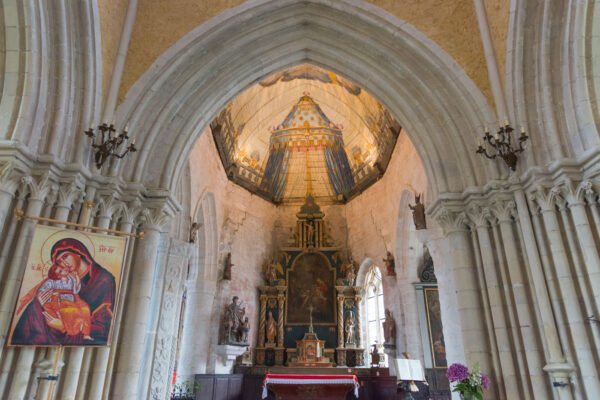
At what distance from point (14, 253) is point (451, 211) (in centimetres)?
574

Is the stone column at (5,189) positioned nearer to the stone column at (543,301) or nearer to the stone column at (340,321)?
the stone column at (543,301)

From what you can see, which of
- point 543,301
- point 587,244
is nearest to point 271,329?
point 543,301

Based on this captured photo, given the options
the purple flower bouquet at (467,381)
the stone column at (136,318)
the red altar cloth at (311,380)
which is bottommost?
the red altar cloth at (311,380)

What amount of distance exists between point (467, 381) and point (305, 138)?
1210cm

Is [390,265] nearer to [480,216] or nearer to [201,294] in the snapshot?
[201,294]

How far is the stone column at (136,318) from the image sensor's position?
5039 millimetres

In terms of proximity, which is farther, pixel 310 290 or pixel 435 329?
pixel 310 290

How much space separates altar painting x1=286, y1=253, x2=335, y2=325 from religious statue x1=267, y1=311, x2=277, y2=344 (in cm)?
56

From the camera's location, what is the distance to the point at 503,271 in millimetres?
5293

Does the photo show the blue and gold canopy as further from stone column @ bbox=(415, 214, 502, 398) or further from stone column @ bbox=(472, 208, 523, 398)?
stone column @ bbox=(472, 208, 523, 398)

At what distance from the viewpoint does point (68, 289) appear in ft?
15.1

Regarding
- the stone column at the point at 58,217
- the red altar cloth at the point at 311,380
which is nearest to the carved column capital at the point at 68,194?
the stone column at the point at 58,217

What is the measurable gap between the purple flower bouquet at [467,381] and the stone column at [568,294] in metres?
0.76

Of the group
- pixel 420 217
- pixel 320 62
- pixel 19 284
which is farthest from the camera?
pixel 420 217
